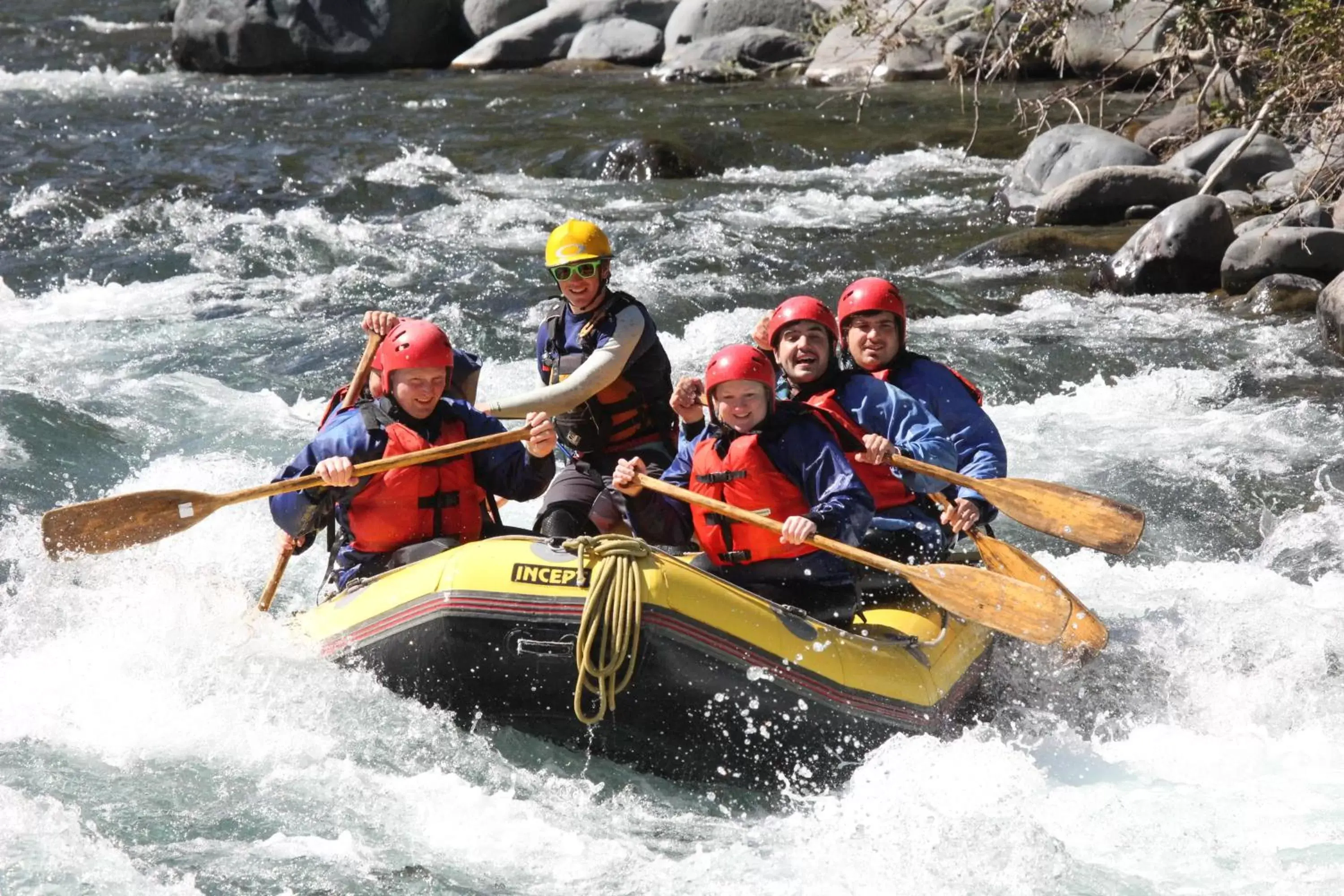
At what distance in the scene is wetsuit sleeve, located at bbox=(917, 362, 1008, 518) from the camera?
5797 millimetres

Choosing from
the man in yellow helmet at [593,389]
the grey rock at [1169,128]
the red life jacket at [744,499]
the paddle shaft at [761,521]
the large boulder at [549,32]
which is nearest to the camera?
the paddle shaft at [761,521]

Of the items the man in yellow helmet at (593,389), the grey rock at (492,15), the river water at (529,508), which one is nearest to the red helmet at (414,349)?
the man in yellow helmet at (593,389)

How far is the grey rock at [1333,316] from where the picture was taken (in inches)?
354

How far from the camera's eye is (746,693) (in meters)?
4.82

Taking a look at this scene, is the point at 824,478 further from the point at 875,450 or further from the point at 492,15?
the point at 492,15

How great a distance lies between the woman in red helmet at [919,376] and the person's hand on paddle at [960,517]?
0.09 m

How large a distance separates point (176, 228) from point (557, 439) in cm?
737

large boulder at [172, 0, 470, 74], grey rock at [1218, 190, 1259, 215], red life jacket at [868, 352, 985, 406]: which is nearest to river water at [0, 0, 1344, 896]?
red life jacket at [868, 352, 985, 406]

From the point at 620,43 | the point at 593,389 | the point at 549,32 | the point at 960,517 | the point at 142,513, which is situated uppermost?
the point at 549,32

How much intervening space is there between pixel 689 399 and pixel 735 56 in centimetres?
1381

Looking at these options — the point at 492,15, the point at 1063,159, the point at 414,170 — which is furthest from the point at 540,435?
the point at 492,15

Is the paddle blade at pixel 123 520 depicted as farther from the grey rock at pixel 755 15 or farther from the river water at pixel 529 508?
the grey rock at pixel 755 15

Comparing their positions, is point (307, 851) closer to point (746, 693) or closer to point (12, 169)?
point (746, 693)

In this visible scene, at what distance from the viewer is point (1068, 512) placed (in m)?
5.70
